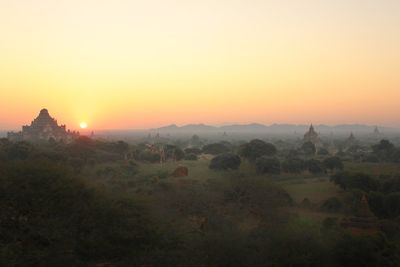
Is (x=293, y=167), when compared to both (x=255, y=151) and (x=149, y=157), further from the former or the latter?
(x=149, y=157)

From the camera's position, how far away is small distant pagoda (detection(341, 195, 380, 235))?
1076 inches

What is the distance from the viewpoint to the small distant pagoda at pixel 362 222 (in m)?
27.3

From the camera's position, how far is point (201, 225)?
85.3 ft

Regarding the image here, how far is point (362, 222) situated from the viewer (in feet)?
93.8

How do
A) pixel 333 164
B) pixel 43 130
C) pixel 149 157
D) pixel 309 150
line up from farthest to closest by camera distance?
pixel 309 150, pixel 43 130, pixel 149 157, pixel 333 164

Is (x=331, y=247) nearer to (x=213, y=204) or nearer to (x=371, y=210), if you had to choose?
(x=213, y=204)

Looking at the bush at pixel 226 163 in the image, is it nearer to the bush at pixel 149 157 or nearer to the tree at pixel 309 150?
the bush at pixel 149 157

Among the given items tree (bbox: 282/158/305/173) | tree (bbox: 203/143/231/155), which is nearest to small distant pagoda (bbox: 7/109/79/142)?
tree (bbox: 203/143/231/155)

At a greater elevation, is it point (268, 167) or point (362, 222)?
point (268, 167)

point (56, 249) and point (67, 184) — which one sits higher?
point (67, 184)

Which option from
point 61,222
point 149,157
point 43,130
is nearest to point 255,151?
point 149,157

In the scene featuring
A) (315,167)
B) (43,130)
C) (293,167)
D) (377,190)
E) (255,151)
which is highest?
(43,130)

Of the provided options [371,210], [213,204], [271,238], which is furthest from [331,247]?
[371,210]

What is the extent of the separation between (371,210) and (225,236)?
17218 mm
